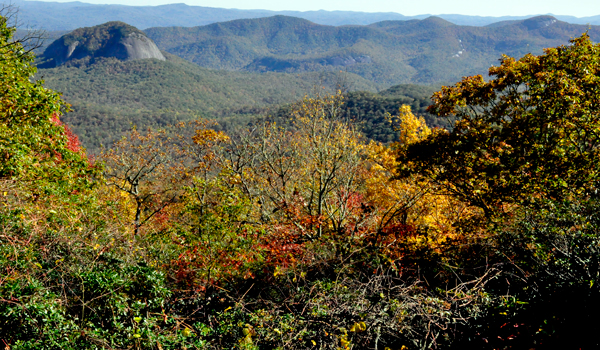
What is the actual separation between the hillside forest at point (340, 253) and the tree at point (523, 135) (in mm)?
44

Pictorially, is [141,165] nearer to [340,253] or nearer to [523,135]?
[340,253]

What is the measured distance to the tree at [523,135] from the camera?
7750 mm

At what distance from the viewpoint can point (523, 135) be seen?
920 centimetres

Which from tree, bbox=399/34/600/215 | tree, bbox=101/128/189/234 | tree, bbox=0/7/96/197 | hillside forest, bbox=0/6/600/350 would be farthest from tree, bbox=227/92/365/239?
tree, bbox=101/128/189/234

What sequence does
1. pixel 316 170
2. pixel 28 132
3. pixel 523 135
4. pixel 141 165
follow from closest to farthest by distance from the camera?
pixel 523 135
pixel 28 132
pixel 316 170
pixel 141 165

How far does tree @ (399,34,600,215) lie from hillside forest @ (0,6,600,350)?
0.14ft

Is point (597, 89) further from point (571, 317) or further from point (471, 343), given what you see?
point (471, 343)

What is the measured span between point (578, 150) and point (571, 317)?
17.3 feet

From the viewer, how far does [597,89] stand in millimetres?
8023

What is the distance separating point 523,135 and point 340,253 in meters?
5.89

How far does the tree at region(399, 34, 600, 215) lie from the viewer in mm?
7750

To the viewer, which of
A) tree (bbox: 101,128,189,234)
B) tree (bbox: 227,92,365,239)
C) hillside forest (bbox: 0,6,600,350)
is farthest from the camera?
tree (bbox: 101,128,189,234)

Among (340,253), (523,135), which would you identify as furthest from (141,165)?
(523,135)

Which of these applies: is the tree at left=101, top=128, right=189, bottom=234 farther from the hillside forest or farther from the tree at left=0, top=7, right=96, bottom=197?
the tree at left=0, top=7, right=96, bottom=197
